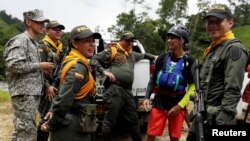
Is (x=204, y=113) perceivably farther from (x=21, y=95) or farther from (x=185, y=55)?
(x=21, y=95)

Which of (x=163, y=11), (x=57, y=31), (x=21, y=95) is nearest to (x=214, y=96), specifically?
(x=21, y=95)

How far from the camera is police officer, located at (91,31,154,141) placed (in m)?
6.20

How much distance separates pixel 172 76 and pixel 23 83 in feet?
5.92

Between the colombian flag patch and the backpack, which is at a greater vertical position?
the colombian flag patch

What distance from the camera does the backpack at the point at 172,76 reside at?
16.4 ft

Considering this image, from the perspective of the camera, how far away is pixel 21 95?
478 cm

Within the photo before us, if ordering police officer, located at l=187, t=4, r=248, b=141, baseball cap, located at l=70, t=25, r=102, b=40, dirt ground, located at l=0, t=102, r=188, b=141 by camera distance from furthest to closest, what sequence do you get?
1. dirt ground, located at l=0, t=102, r=188, b=141
2. baseball cap, located at l=70, t=25, r=102, b=40
3. police officer, located at l=187, t=4, r=248, b=141

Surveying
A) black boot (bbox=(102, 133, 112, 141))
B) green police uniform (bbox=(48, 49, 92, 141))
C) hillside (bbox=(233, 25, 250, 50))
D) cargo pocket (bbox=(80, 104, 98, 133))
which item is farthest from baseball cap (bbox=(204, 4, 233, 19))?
hillside (bbox=(233, 25, 250, 50))

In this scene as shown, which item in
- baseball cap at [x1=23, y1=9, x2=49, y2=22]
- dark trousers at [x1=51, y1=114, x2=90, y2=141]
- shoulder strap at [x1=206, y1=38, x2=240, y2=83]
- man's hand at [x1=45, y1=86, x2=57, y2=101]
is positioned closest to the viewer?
shoulder strap at [x1=206, y1=38, x2=240, y2=83]

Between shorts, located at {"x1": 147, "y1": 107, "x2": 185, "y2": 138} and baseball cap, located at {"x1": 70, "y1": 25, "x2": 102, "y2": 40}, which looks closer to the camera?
baseball cap, located at {"x1": 70, "y1": 25, "x2": 102, "y2": 40}

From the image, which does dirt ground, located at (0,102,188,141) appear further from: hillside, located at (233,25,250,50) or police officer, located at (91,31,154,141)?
hillside, located at (233,25,250,50)

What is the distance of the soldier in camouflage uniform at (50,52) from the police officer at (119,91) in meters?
0.61

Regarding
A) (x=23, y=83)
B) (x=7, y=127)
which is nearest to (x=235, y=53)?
(x=23, y=83)

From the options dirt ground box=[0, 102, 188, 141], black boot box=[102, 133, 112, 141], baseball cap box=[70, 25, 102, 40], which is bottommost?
dirt ground box=[0, 102, 188, 141]
